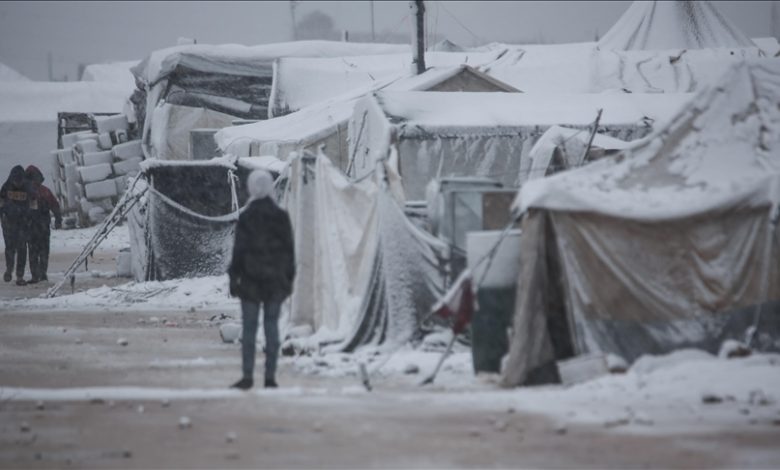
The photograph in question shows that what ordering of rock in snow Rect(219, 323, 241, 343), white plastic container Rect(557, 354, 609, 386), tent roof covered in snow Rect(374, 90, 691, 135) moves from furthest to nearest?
tent roof covered in snow Rect(374, 90, 691, 135) → rock in snow Rect(219, 323, 241, 343) → white plastic container Rect(557, 354, 609, 386)

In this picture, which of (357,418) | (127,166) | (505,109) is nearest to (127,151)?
(127,166)

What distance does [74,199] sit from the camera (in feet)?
138

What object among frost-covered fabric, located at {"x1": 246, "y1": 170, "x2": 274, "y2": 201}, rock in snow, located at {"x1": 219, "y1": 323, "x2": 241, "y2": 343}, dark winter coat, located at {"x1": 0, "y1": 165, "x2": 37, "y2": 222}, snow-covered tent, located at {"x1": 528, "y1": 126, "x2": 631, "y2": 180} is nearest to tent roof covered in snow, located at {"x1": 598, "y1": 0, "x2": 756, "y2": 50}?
dark winter coat, located at {"x1": 0, "y1": 165, "x2": 37, "y2": 222}

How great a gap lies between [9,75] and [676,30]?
40940mm

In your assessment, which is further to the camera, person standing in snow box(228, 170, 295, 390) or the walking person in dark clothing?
the walking person in dark clothing

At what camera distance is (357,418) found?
10.1 metres

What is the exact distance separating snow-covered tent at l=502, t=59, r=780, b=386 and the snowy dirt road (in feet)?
2.07

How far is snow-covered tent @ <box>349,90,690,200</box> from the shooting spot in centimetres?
1981

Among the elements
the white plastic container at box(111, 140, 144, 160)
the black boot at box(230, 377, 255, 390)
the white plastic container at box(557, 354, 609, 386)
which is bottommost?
the black boot at box(230, 377, 255, 390)

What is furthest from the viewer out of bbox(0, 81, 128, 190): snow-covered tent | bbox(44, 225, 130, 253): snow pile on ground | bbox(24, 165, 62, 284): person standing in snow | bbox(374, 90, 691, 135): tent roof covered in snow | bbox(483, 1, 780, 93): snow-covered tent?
bbox(0, 81, 128, 190): snow-covered tent

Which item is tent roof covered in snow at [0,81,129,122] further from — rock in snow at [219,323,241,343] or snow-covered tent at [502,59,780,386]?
snow-covered tent at [502,59,780,386]

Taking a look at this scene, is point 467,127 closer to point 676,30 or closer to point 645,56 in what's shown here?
point 645,56

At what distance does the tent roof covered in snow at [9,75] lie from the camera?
213ft

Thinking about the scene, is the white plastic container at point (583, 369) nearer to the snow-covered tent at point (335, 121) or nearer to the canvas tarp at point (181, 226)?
the canvas tarp at point (181, 226)
